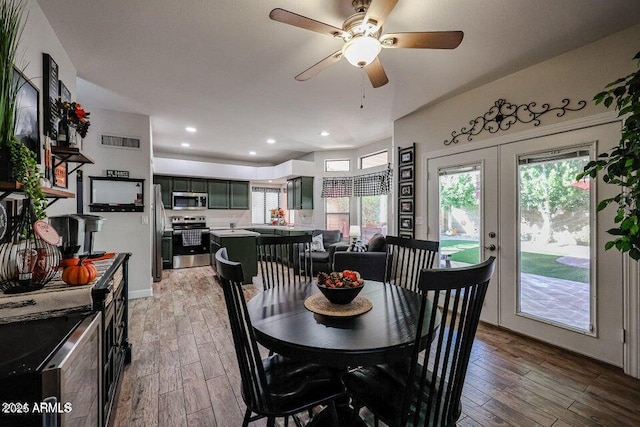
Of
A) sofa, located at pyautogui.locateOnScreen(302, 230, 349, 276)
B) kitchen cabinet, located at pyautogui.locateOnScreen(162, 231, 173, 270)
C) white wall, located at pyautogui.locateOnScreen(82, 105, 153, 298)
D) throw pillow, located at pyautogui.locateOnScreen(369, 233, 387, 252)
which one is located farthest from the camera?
kitchen cabinet, located at pyautogui.locateOnScreen(162, 231, 173, 270)

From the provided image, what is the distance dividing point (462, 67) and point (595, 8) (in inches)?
37.1

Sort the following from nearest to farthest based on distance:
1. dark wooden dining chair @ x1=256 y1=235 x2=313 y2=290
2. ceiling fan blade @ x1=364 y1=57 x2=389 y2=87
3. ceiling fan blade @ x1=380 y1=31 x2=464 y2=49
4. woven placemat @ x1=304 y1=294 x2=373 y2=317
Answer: woven placemat @ x1=304 y1=294 x2=373 y2=317, ceiling fan blade @ x1=380 y1=31 x2=464 y2=49, ceiling fan blade @ x1=364 y1=57 x2=389 y2=87, dark wooden dining chair @ x1=256 y1=235 x2=313 y2=290

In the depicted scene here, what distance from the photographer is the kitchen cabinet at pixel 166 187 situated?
642 cm

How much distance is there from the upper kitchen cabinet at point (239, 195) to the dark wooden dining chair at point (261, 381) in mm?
6282

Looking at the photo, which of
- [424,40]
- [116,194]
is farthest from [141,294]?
[424,40]

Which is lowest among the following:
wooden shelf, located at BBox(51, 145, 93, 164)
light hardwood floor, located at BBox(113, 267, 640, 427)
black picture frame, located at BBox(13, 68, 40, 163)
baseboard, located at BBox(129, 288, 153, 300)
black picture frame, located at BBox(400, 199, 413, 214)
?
light hardwood floor, located at BBox(113, 267, 640, 427)

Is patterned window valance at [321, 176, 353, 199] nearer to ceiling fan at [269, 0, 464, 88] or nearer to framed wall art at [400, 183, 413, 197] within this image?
framed wall art at [400, 183, 413, 197]

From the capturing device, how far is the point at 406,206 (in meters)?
4.08

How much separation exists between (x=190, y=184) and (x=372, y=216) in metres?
4.55

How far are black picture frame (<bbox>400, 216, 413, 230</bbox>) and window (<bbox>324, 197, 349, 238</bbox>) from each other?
89.5 inches

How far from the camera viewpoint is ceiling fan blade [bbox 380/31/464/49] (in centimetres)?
163

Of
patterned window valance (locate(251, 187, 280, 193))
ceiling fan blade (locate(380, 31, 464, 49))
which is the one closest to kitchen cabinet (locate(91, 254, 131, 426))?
ceiling fan blade (locate(380, 31, 464, 49))

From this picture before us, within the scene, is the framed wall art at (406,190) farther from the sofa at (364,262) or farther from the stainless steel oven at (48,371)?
the stainless steel oven at (48,371)

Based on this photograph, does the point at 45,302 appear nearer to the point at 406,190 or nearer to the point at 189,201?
the point at 406,190
